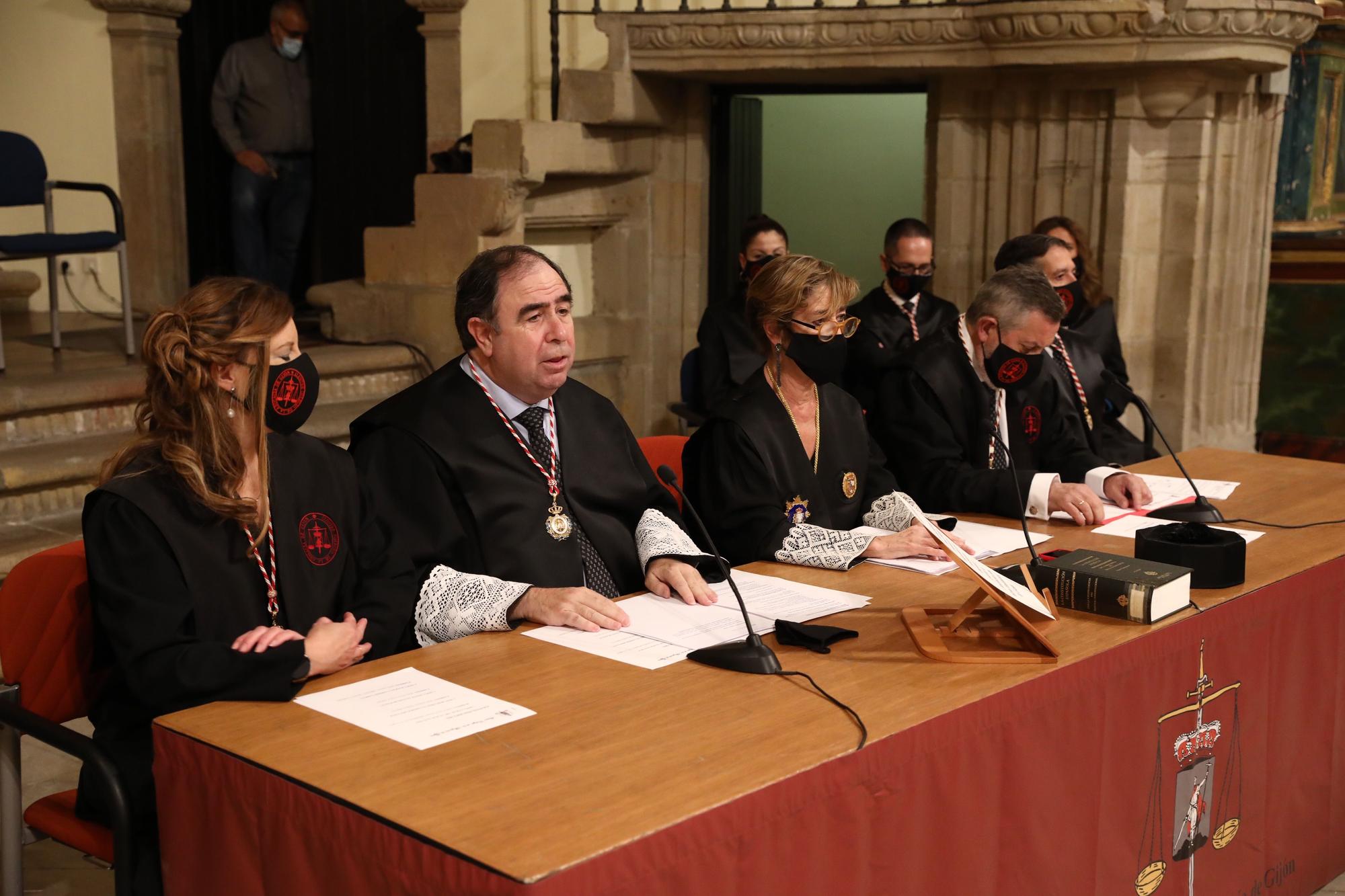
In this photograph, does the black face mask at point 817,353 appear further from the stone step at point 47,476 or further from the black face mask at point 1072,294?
the stone step at point 47,476

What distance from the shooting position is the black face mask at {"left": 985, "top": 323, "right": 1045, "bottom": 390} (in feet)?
12.9

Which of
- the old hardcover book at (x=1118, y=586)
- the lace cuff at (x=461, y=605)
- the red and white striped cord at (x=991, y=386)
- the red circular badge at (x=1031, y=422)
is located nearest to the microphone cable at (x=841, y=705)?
the lace cuff at (x=461, y=605)

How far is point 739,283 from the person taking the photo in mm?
6453

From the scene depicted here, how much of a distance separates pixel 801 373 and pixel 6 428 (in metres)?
3.54

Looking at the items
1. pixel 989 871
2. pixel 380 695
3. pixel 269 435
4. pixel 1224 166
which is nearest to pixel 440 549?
pixel 269 435

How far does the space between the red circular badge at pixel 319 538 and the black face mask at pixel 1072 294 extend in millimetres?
3080

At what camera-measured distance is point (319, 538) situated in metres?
2.74

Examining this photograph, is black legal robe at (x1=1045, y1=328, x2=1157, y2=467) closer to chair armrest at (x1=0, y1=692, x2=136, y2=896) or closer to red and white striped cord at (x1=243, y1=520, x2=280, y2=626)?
red and white striped cord at (x1=243, y1=520, x2=280, y2=626)

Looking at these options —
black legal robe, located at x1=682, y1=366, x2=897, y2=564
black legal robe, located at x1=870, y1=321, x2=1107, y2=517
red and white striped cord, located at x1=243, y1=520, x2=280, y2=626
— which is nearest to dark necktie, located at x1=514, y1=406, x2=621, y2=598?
black legal robe, located at x1=682, y1=366, x2=897, y2=564

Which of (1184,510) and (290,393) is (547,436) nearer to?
(290,393)

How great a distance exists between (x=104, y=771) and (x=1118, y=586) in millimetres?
1788

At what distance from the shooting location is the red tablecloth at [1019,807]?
191 centimetres

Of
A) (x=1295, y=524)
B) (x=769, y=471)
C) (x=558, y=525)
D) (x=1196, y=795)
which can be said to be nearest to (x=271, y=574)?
(x=558, y=525)

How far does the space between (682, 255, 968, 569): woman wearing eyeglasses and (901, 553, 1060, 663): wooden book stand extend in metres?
0.55
